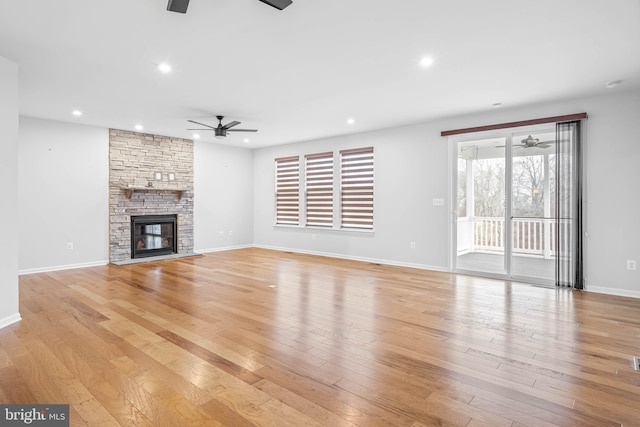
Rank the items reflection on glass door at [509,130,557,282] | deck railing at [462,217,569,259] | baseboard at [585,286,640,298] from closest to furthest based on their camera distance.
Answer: baseboard at [585,286,640,298] < deck railing at [462,217,569,259] < reflection on glass door at [509,130,557,282]

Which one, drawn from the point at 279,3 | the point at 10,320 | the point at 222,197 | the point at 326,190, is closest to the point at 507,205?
the point at 326,190

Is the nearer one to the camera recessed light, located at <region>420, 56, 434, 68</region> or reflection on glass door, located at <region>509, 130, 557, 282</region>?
recessed light, located at <region>420, 56, 434, 68</region>

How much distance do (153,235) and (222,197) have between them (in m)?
1.92

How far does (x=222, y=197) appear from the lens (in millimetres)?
8758

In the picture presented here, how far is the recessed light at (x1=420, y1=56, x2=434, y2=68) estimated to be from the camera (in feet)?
11.5

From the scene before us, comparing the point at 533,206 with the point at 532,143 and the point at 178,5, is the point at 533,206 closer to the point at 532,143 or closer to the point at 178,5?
the point at 532,143

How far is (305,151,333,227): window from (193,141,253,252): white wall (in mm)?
1956

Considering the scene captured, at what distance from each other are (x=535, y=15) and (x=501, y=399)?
2843mm

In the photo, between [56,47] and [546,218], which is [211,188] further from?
[546,218]

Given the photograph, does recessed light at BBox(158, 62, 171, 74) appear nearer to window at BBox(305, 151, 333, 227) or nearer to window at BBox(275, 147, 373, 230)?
window at BBox(275, 147, 373, 230)

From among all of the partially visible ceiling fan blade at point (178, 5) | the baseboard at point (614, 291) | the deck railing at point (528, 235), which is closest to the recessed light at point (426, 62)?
the partially visible ceiling fan blade at point (178, 5)

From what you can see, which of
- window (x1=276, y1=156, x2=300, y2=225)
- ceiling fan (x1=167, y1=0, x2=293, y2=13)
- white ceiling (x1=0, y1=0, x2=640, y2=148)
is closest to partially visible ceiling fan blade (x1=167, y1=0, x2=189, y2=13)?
ceiling fan (x1=167, y1=0, x2=293, y2=13)

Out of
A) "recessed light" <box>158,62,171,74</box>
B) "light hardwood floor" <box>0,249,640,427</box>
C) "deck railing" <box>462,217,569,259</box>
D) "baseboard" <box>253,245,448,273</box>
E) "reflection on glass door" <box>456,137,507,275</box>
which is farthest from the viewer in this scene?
"baseboard" <box>253,245,448,273</box>

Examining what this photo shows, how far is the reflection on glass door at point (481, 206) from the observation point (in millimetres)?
5652
